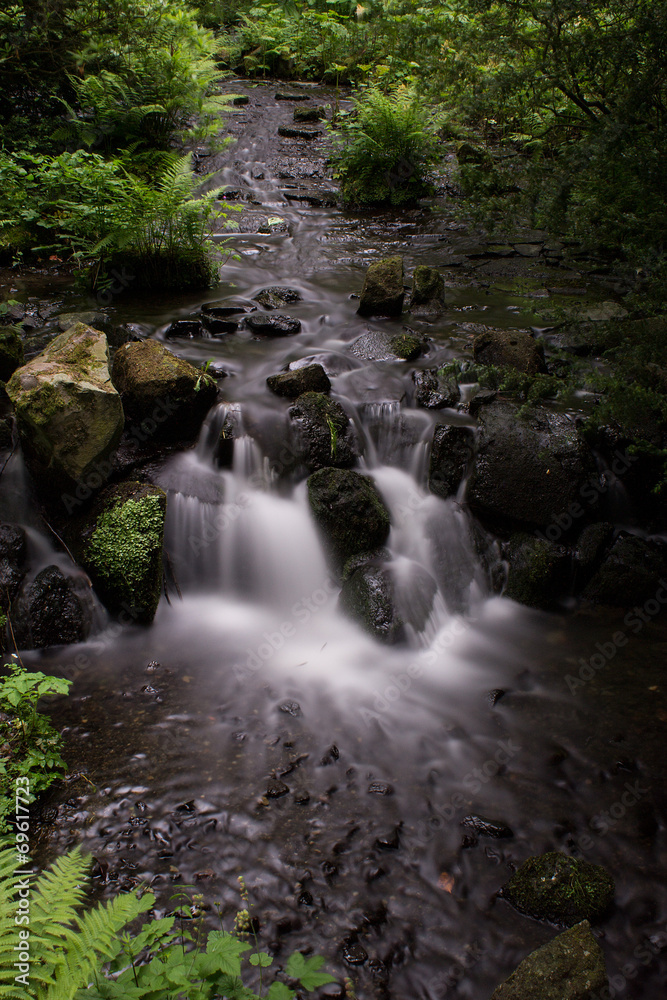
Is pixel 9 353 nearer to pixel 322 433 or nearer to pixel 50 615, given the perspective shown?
pixel 50 615

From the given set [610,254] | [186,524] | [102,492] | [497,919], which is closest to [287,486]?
[186,524]

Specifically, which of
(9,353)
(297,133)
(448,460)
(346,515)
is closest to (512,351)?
(448,460)

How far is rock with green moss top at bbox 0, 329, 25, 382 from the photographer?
612 centimetres

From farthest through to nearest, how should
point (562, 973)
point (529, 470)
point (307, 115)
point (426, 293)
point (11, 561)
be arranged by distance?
point (307, 115) < point (426, 293) < point (529, 470) < point (11, 561) < point (562, 973)

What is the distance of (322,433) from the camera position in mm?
6199

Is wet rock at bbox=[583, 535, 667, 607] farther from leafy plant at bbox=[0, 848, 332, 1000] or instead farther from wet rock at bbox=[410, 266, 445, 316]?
wet rock at bbox=[410, 266, 445, 316]

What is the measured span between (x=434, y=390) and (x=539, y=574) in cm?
239

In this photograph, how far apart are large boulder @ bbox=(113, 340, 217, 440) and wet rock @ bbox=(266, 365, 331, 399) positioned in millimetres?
760

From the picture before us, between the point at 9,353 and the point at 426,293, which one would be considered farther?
the point at 426,293

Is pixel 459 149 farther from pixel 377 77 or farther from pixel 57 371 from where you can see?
pixel 57 371

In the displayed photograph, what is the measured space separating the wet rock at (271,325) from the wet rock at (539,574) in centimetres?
431

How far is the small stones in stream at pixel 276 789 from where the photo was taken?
372 centimetres

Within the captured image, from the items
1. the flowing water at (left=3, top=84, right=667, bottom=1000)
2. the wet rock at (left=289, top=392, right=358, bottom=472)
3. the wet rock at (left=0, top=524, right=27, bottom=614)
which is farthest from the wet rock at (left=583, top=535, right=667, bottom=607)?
the wet rock at (left=0, top=524, right=27, bottom=614)

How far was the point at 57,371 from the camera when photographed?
526 centimetres
